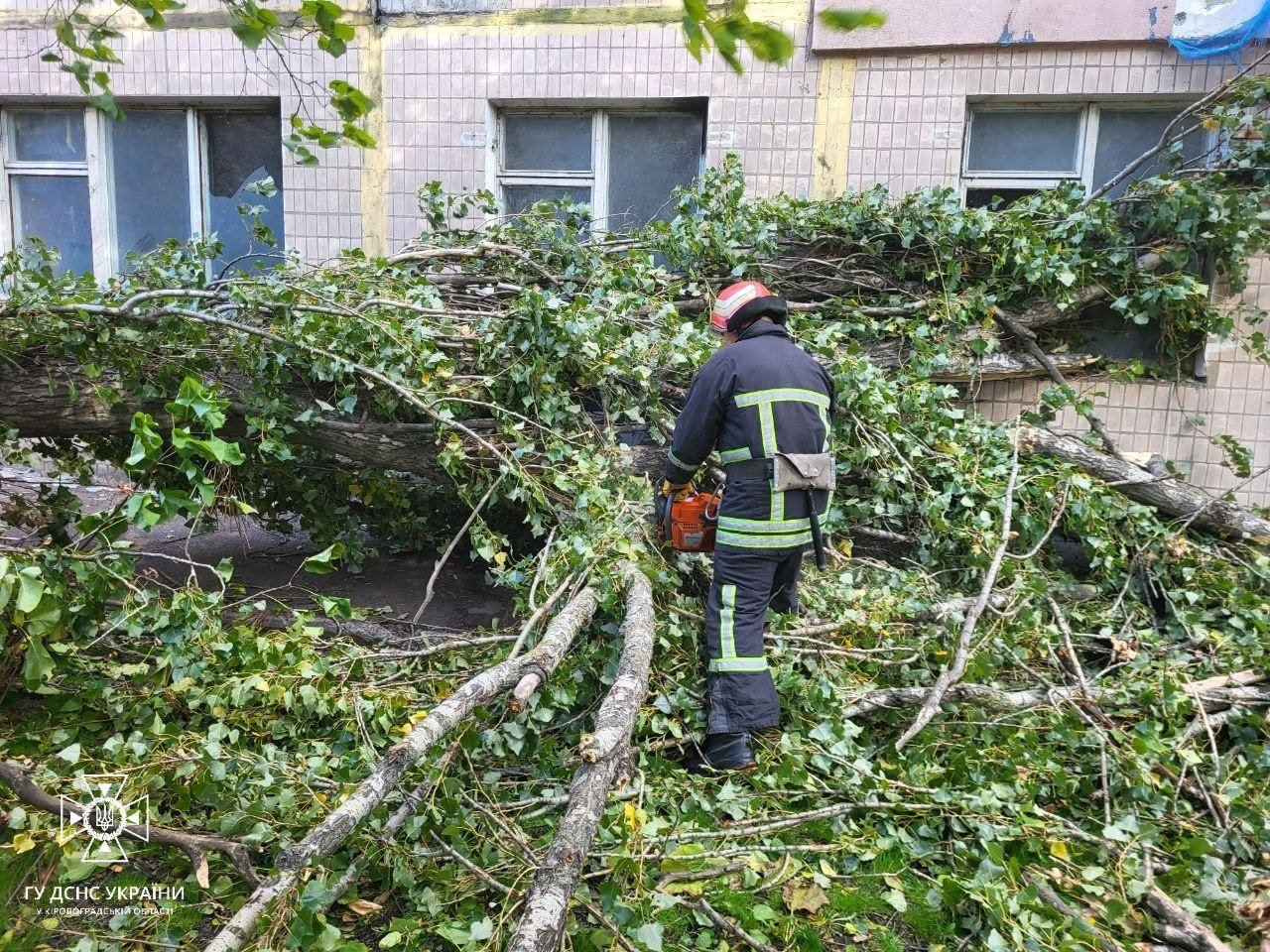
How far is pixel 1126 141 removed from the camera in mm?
6531

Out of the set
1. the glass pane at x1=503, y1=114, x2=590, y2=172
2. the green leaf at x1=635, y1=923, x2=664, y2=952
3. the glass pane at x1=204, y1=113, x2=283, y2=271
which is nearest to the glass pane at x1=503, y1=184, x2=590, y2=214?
the glass pane at x1=503, y1=114, x2=590, y2=172

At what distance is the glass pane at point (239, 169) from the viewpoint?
7.73m

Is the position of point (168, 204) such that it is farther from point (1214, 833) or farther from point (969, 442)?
point (1214, 833)

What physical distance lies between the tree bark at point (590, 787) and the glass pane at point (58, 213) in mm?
6816

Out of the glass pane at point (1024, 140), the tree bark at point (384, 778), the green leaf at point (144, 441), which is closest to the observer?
the tree bark at point (384, 778)

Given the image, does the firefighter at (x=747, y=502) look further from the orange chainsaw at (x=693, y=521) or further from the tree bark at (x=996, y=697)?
the tree bark at (x=996, y=697)

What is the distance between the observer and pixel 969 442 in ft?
17.2

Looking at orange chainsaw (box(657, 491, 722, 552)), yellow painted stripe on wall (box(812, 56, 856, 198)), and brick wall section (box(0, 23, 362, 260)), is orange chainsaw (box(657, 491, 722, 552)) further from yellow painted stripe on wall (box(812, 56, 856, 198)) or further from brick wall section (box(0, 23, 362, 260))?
brick wall section (box(0, 23, 362, 260))

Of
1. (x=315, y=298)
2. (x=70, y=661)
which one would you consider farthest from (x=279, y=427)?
(x=70, y=661)

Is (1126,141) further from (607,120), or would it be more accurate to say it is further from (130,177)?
(130,177)

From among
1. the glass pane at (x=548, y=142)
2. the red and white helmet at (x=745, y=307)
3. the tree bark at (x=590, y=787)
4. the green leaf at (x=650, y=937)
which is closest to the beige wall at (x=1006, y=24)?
the glass pane at (x=548, y=142)

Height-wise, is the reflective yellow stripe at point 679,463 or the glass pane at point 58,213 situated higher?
the glass pane at point 58,213

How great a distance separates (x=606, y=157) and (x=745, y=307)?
383 cm

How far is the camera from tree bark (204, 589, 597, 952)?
1950mm
